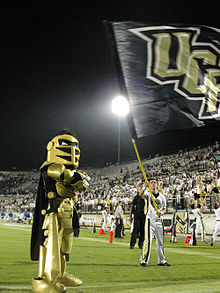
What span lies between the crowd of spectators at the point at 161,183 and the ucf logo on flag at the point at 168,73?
2078 mm

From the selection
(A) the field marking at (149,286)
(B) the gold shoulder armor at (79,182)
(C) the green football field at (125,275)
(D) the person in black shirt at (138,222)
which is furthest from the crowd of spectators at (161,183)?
(B) the gold shoulder armor at (79,182)

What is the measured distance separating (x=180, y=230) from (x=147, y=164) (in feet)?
68.2

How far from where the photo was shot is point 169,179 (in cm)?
2644

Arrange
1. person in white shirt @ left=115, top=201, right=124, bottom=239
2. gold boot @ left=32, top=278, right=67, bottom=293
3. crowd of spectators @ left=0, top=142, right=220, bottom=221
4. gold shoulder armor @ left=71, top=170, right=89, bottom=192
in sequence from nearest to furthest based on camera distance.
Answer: gold boot @ left=32, top=278, right=67, bottom=293 < gold shoulder armor @ left=71, top=170, right=89, bottom=192 < person in white shirt @ left=115, top=201, right=124, bottom=239 < crowd of spectators @ left=0, top=142, right=220, bottom=221

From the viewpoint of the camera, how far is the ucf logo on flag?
18.5 ft

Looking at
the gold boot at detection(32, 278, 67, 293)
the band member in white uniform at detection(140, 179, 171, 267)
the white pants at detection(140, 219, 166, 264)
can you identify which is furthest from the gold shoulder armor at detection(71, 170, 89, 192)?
the white pants at detection(140, 219, 166, 264)

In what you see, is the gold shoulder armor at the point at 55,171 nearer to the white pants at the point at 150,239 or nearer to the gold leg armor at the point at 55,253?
the gold leg armor at the point at 55,253

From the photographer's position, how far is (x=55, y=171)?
4.85 metres

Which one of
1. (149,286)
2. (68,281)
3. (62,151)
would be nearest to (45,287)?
(68,281)

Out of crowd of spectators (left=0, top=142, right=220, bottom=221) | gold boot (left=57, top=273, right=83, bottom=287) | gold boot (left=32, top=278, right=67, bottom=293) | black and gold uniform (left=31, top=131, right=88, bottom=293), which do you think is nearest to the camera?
gold boot (left=32, top=278, right=67, bottom=293)

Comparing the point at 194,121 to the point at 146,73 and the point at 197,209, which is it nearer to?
the point at 146,73

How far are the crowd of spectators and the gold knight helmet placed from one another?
3.22m

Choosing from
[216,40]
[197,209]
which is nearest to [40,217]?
[216,40]

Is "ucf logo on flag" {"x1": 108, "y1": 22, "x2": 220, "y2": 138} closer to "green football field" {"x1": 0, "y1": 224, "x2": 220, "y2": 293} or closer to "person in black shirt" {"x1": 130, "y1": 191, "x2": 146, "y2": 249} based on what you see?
"green football field" {"x1": 0, "y1": 224, "x2": 220, "y2": 293}
